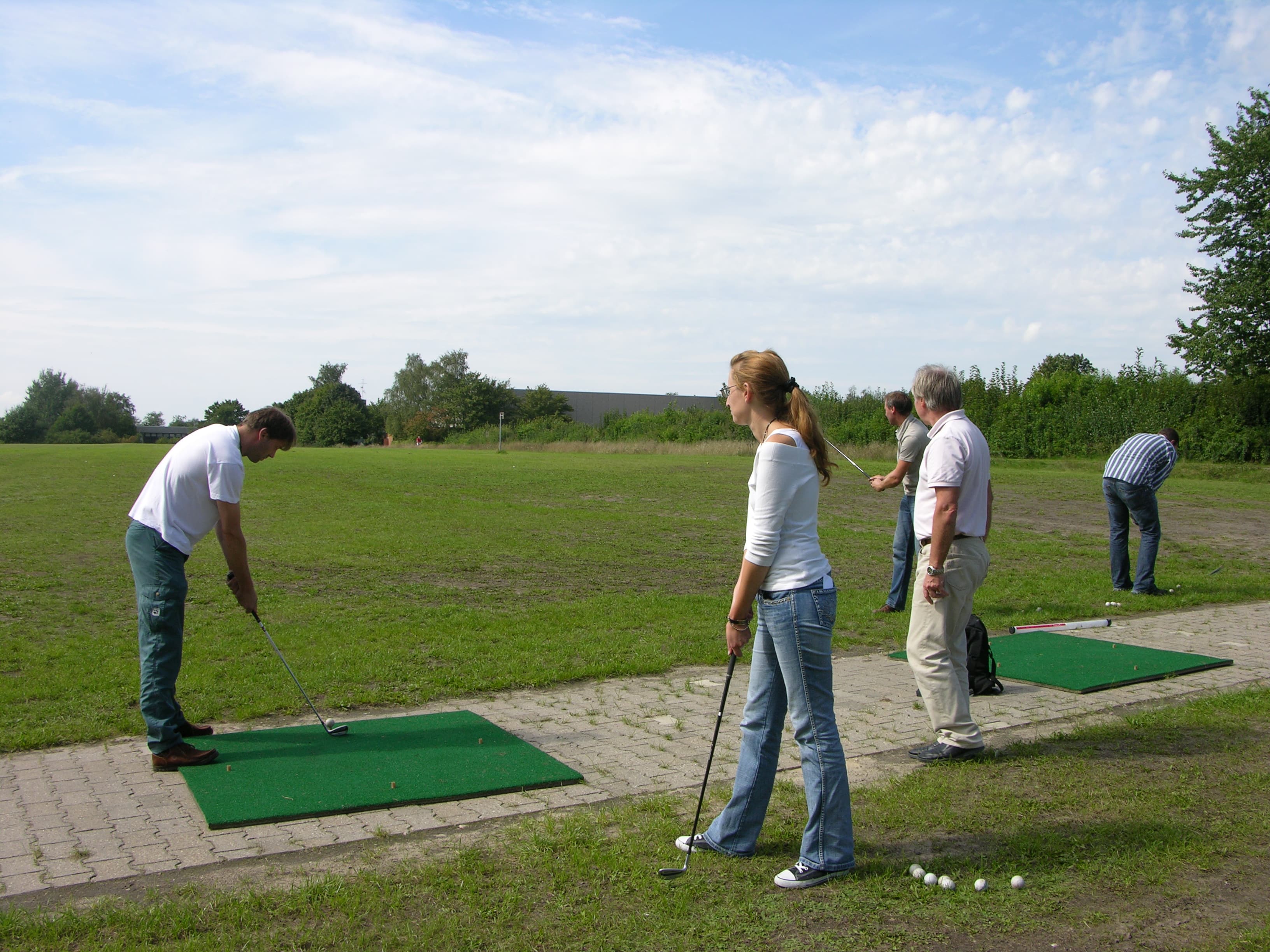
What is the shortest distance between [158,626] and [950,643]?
14.7 feet

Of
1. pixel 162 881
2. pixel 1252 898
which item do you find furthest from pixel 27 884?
pixel 1252 898

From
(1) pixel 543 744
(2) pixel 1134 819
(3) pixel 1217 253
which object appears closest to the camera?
(2) pixel 1134 819

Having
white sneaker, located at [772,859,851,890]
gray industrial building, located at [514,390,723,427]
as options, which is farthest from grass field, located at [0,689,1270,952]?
gray industrial building, located at [514,390,723,427]

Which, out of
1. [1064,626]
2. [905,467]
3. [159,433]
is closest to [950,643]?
[905,467]

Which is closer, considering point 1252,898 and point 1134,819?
point 1252,898

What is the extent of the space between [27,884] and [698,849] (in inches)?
108

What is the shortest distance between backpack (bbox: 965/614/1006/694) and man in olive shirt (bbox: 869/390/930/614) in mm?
1778

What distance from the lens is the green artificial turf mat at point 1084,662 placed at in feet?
24.4

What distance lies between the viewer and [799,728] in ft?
13.3

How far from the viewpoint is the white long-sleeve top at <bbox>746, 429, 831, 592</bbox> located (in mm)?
3852

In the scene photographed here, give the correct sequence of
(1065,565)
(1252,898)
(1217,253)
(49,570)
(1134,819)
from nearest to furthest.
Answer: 1. (1252,898)
2. (1134,819)
3. (49,570)
4. (1065,565)
5. (1217,253)

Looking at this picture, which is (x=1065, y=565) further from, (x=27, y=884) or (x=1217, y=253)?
(x=1217, y=253)

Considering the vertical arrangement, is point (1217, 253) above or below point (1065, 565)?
above

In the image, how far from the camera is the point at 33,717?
20.6ft
